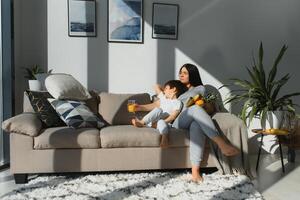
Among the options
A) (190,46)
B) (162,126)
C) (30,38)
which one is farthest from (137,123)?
(30,38)

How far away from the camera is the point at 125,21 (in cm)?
398

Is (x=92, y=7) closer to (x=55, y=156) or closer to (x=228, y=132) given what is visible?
(x=55, y=156)

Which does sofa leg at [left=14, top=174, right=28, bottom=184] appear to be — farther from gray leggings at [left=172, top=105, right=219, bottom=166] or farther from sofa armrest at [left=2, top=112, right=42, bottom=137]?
gray leggings at [left=172, top=105, right=219, bottom=166]

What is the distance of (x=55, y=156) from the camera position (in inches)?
115

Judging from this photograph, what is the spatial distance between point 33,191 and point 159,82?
2.01 m

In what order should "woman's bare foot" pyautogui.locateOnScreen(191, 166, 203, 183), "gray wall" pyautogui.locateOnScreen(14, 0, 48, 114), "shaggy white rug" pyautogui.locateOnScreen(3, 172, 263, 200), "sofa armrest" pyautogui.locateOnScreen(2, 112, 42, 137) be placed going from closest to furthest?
"shaggy white rug" pyautogui.locateOnScreen(3, 172, 263, 200)
"sofa armrest" pyautogui.locateOnScreen(2, 112, 42, 137)
"woman's bare foot" pyautogui.locateOnScreen(191, 166, 203, 183)
"gray wall" pyautogui.locateOnScreen(14, 0, 48, 114)

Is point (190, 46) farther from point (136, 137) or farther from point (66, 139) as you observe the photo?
point (66, 139)

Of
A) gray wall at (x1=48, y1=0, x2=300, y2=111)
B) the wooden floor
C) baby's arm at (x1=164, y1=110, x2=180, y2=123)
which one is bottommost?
the wooden floor

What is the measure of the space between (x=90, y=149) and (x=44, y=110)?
60cm

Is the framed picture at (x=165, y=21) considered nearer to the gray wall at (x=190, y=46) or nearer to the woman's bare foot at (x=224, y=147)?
the gray wall at (x=190, y=46)

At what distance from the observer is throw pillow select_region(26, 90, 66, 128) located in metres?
3.13

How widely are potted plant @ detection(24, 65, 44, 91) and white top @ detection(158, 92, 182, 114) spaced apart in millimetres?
1293

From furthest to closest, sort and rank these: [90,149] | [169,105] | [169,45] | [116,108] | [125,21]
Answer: [169,45], [125,21], [116,108], [169,105], [90,149]

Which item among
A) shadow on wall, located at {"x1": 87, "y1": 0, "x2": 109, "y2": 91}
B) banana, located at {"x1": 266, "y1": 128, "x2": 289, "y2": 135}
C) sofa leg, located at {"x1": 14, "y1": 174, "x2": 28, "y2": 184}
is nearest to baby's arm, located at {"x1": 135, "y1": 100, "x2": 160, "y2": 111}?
shadow on wall, located at {"x1": 87, "y1": 0, "x2": 109, "y2": 91}
